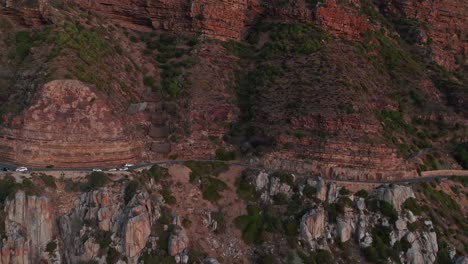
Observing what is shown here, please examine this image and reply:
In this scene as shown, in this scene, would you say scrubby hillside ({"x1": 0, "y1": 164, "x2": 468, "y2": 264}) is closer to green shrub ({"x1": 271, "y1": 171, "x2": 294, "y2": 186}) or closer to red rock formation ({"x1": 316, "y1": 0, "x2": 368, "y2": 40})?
green shrub ({"x1": 271, "y1": 171, "x2": 294, "y2": 186})

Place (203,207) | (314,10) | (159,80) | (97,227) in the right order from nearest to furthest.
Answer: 1. (97,227)
2. (203,207)
3. (159,80)
4. (314,10)

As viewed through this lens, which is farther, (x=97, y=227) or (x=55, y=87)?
(x=55, y=87)

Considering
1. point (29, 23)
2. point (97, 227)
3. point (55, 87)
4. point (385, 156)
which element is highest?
point (29, 23)

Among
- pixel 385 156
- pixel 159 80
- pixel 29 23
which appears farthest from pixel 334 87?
pixel 29 23

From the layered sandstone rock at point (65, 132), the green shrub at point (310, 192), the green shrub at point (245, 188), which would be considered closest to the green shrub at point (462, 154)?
the green shrub at point (310, 192)

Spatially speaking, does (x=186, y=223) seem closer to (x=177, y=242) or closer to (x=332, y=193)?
(x=177, y=242)

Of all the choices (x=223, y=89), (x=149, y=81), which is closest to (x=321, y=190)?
(x=223, y=89)

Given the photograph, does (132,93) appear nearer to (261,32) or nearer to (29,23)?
(29,23)

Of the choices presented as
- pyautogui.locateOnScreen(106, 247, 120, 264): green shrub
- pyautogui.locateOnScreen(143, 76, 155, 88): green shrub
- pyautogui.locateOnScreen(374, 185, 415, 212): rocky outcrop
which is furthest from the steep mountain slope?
pyautogui.locateOnScreen(106, 247, 120, 264): green shrub
